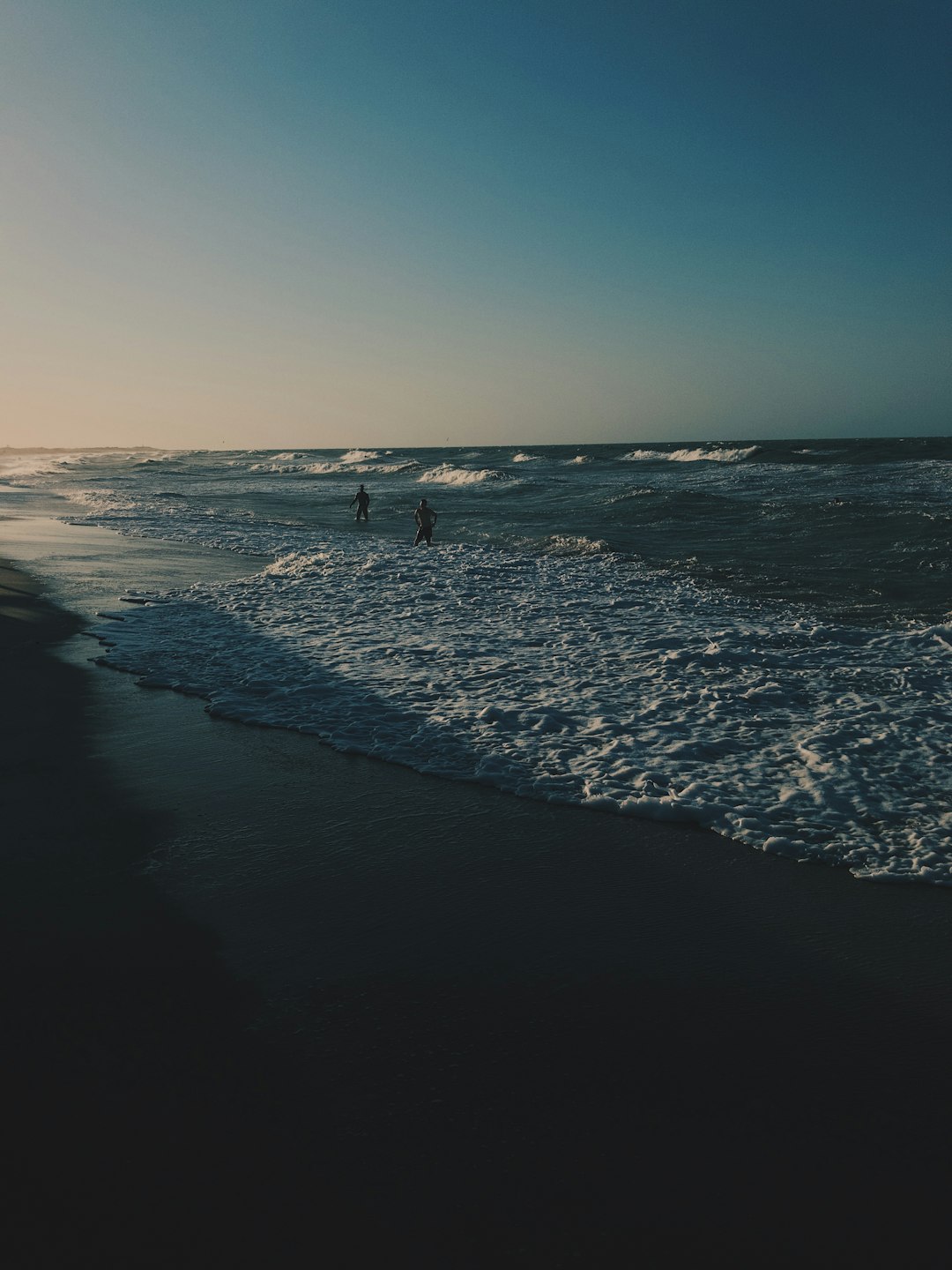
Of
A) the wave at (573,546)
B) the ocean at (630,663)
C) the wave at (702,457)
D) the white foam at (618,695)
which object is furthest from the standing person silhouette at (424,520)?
the wave at (702,457)

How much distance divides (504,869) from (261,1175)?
2.59m

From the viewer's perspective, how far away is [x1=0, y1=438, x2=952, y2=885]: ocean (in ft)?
21.7

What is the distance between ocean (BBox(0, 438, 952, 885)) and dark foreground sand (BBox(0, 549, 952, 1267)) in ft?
2.85

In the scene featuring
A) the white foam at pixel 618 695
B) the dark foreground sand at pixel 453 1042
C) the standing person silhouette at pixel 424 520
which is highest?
the standing person silhouette at pixel 424 520

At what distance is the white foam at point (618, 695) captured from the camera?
6406mm

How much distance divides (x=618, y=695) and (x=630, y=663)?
1.32 m

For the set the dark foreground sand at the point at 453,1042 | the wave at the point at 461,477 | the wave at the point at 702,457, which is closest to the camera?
the dark foreground sand at the point at 453,1042

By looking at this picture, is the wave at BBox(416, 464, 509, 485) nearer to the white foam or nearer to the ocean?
the ocean

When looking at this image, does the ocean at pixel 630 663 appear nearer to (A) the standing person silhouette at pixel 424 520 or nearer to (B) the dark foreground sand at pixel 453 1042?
(B) the dark foreground sand at pixel 453 1042

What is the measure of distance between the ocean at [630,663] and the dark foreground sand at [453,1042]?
34.2 inches

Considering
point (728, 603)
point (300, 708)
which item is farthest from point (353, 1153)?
point (728, 603)

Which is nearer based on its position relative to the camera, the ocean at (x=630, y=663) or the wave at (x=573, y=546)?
the ocean at (x=630, y=663)

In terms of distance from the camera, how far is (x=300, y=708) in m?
8.63

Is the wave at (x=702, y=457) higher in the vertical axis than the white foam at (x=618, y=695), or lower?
higher
